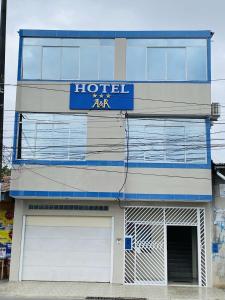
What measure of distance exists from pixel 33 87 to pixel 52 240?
6.20m

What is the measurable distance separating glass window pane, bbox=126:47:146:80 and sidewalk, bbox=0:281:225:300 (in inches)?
324

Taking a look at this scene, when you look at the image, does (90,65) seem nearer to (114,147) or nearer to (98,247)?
(114,147)

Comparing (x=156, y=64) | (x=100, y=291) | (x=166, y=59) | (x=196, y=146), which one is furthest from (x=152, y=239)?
(x=166, y=59)

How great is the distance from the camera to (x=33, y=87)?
64.1 feet

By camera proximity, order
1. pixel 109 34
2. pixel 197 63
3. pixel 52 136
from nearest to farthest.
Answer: pixel 52 136, pixel 197 63, pixel 109 34

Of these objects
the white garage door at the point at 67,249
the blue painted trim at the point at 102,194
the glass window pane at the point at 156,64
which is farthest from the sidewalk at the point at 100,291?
the glass window pane at the point at 156,64

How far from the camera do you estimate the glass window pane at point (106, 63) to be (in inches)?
773

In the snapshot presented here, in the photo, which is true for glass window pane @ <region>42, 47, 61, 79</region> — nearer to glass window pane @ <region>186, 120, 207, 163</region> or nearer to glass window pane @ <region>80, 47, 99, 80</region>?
glass window pane @ <region>80, 47, 99, 80</region>

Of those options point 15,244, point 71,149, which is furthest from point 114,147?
point 15,244

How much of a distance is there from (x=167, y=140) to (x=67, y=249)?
5.88 metres

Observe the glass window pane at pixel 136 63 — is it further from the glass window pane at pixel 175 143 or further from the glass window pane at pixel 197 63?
the glass window pane at pixel 175 143

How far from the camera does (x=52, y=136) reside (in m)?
19.4

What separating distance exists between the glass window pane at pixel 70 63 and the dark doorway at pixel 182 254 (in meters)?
8.51

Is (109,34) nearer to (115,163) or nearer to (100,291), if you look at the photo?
Result: (115,163)
